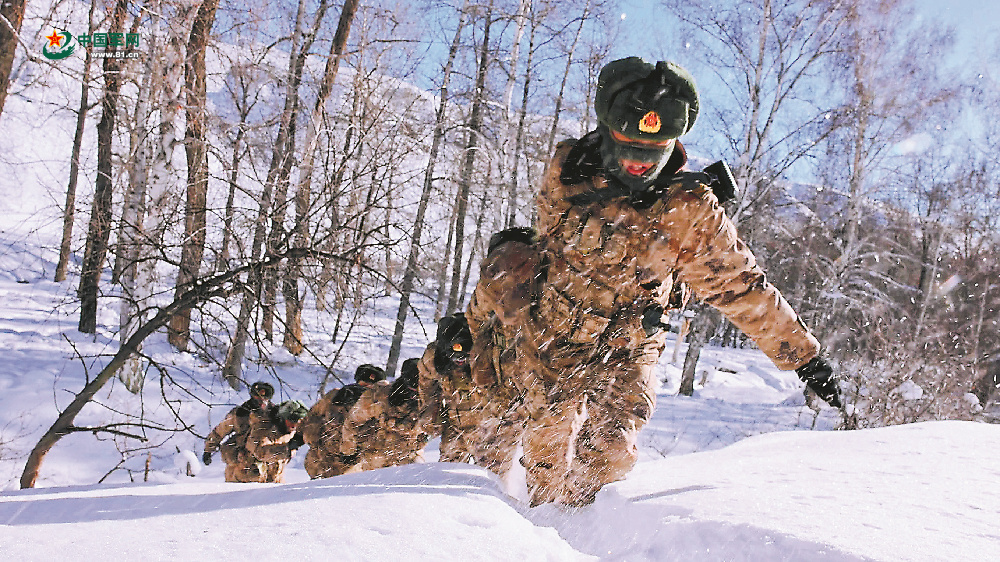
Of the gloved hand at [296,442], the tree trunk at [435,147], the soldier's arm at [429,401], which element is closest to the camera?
the soldier's arm at [429,401]

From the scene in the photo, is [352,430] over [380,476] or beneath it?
beneath

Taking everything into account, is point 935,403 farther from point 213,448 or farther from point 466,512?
point 213,448

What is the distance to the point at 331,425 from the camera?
215 inches

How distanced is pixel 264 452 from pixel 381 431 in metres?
1.83

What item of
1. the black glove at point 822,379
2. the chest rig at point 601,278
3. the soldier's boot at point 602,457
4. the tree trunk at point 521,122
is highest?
the tree trunk at point 521,122

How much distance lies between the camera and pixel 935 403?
7.12m

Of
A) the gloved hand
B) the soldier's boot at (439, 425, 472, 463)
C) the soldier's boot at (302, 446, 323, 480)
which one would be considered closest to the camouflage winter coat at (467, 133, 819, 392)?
the soldier's boot at (439, 425, 472, 463)

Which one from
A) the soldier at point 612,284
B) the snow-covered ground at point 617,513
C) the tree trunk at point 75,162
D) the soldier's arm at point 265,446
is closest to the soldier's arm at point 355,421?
the soldier's arm at point 265,446

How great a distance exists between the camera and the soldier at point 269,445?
6.08 m

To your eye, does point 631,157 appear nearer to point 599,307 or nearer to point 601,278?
point 601,278

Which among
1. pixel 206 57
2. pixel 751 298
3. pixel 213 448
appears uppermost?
pixel 206 57

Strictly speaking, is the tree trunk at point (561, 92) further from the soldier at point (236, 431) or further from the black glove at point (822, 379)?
the black glove at point (822, 379)

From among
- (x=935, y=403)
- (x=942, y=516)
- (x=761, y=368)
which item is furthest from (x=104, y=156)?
(x=761, y=368)

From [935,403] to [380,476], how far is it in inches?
292
